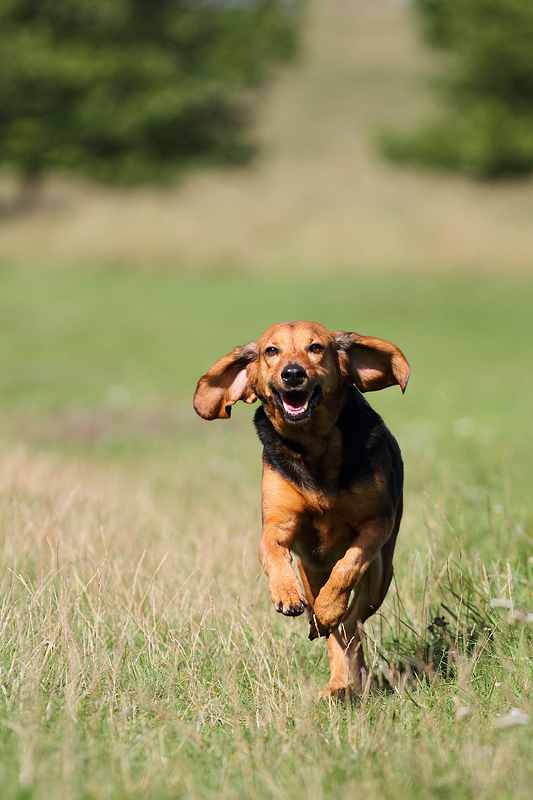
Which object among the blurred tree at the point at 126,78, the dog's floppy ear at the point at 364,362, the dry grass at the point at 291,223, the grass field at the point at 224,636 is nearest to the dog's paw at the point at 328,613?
the grass field at the point at 224,636

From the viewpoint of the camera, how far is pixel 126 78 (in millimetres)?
36062

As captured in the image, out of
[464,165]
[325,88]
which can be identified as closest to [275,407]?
[464,165]

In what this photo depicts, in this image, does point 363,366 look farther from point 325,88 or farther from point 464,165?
point 325,88

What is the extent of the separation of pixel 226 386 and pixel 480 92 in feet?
114

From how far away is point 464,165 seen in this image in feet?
116

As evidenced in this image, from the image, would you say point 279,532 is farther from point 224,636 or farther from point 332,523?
point 224,636

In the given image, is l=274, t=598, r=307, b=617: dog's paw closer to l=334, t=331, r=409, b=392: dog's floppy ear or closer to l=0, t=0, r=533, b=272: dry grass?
l=334, t=331, r=409, b=392: dog's floppy ear

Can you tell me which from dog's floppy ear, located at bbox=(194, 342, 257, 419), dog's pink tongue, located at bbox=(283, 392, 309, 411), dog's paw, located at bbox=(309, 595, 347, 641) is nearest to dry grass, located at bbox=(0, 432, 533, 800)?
dog's paw, located at bbox=(309, 595, 347, 641)

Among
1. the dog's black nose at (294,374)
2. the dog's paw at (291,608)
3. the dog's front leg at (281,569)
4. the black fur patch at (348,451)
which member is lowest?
the dog's paw at (291,608)

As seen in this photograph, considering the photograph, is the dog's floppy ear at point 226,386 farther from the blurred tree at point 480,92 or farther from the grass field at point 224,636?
the blurred tree at point 480,92

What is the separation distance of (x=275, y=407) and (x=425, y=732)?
59.0 inches

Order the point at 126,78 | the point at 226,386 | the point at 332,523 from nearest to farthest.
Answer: the point at 332,523, the point at 226,386, the point at 126,78

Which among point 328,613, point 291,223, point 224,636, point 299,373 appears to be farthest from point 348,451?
point 291,223

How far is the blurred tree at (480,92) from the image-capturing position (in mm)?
34250
